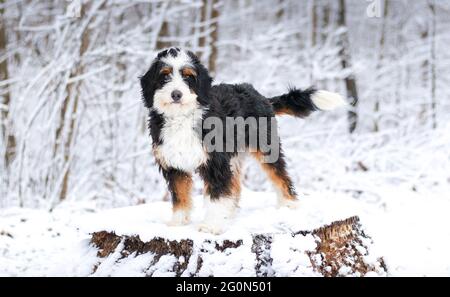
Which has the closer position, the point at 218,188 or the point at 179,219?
the point at 218,188

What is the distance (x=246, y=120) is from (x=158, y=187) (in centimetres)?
352

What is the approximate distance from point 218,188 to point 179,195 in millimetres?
381

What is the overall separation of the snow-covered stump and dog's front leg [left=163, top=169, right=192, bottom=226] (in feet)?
1.42

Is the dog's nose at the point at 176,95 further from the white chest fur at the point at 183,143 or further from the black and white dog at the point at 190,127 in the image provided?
the white chest fur at the point at 183,143

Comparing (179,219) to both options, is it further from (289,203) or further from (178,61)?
(178,61)

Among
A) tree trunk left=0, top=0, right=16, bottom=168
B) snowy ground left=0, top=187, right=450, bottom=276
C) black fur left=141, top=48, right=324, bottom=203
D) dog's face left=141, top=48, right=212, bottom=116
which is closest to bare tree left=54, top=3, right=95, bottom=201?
tree trunk left=0, top=0, right=16, bottom=168

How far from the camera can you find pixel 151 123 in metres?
3.54

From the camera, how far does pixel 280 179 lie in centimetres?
397

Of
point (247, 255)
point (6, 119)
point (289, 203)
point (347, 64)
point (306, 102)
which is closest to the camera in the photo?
point (247, 255)

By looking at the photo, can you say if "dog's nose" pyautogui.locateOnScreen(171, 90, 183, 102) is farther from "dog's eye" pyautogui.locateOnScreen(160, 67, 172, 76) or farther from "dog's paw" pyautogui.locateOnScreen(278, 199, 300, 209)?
"dog's paw" pyautogui.locateOnScreen(278, 199, 300, 209)

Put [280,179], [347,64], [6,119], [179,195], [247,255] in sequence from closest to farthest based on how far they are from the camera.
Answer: [247,255], [179,195], [280,179], [6,119], [347,64]

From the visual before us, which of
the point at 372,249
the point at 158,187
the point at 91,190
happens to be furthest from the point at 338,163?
the point at 372,249

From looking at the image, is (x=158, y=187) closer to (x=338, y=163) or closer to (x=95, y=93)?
(x=95, y=93)

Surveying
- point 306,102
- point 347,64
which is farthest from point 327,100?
point 347,64
